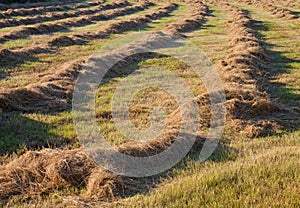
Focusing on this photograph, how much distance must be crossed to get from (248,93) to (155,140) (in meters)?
3.81

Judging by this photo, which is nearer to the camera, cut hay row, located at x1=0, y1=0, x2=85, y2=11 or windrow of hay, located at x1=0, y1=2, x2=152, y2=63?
windrow of hay, located at x1=0, y1=2, x2=152, y2=63

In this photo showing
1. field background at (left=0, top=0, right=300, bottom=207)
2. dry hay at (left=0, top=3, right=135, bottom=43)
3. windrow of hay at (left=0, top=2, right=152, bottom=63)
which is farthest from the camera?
dry hay at (left=0, top=3, right=135, bottom=43)

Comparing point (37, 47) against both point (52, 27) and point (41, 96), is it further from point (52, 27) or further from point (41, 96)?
point (41, 96)

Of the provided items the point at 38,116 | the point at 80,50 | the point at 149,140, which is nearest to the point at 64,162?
the point at 149,140

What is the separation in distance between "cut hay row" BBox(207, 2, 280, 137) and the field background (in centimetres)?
3

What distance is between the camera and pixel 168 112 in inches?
371

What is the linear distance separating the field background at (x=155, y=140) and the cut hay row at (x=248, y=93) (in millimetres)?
29

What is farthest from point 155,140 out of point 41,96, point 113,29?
point 113,29

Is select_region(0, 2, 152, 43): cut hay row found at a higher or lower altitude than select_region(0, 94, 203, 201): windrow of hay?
lower

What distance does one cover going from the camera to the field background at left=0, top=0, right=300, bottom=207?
5316 mm

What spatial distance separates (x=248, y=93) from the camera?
10008mm

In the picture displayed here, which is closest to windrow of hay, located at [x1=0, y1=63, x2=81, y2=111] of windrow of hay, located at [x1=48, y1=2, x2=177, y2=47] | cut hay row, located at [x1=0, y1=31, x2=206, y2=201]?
cut hay row, located at [x1=0, y1=31, x2=206, y2=201]

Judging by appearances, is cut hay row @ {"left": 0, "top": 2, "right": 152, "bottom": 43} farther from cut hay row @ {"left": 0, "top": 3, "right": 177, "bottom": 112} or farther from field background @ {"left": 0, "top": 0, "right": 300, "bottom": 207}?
cut hay row @ {"left": 0, "top": 3, "right": 177, "bottom": 112}

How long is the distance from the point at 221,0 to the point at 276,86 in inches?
1625
